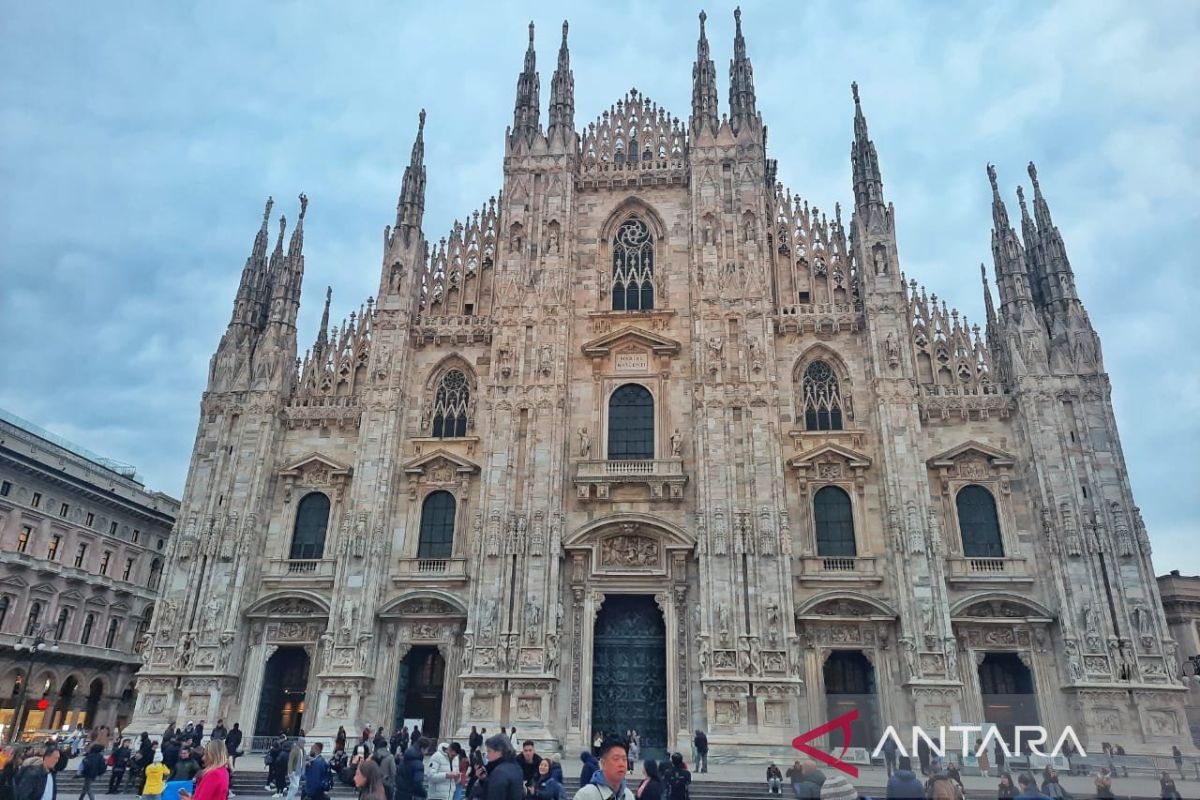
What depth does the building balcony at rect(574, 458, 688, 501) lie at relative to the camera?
2752 cm

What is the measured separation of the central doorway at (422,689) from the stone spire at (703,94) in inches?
890

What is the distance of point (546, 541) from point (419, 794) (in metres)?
17.6

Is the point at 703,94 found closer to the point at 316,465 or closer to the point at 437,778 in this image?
the point at 316,465

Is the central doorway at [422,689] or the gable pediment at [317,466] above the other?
the gable pediment at [317,466]

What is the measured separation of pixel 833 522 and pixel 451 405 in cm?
1454

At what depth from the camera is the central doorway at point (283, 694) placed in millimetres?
27109

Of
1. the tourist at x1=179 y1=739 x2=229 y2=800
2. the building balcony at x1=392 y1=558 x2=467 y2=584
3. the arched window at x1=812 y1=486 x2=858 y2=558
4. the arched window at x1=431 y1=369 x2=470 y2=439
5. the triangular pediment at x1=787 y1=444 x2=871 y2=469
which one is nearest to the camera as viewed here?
the tourist at x1=179 y1=739 x2=229 y2=800

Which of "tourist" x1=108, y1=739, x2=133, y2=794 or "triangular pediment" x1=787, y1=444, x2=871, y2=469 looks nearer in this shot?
"tourist" x1=108, y1=739, x2=133, y2=794

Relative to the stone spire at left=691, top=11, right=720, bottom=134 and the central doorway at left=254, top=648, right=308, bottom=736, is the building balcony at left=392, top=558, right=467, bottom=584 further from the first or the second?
the stone spire at left=691, top=11, right=720, bottom=134

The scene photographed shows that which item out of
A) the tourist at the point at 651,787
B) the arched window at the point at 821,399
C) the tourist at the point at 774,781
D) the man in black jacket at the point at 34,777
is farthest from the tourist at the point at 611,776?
the arched window at the point at 821,399

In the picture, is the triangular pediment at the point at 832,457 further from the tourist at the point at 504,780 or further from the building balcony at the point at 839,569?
the tourist at the point at 504,780

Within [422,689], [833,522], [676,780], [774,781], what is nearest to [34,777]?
[676,780]

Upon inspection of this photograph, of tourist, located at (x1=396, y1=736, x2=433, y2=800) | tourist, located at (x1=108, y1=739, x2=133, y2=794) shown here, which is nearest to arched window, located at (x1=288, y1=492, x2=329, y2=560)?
tourist, located at (x1=108, y1=739, x2=133, y2=794)

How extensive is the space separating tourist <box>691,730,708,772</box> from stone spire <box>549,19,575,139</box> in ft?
77.3
